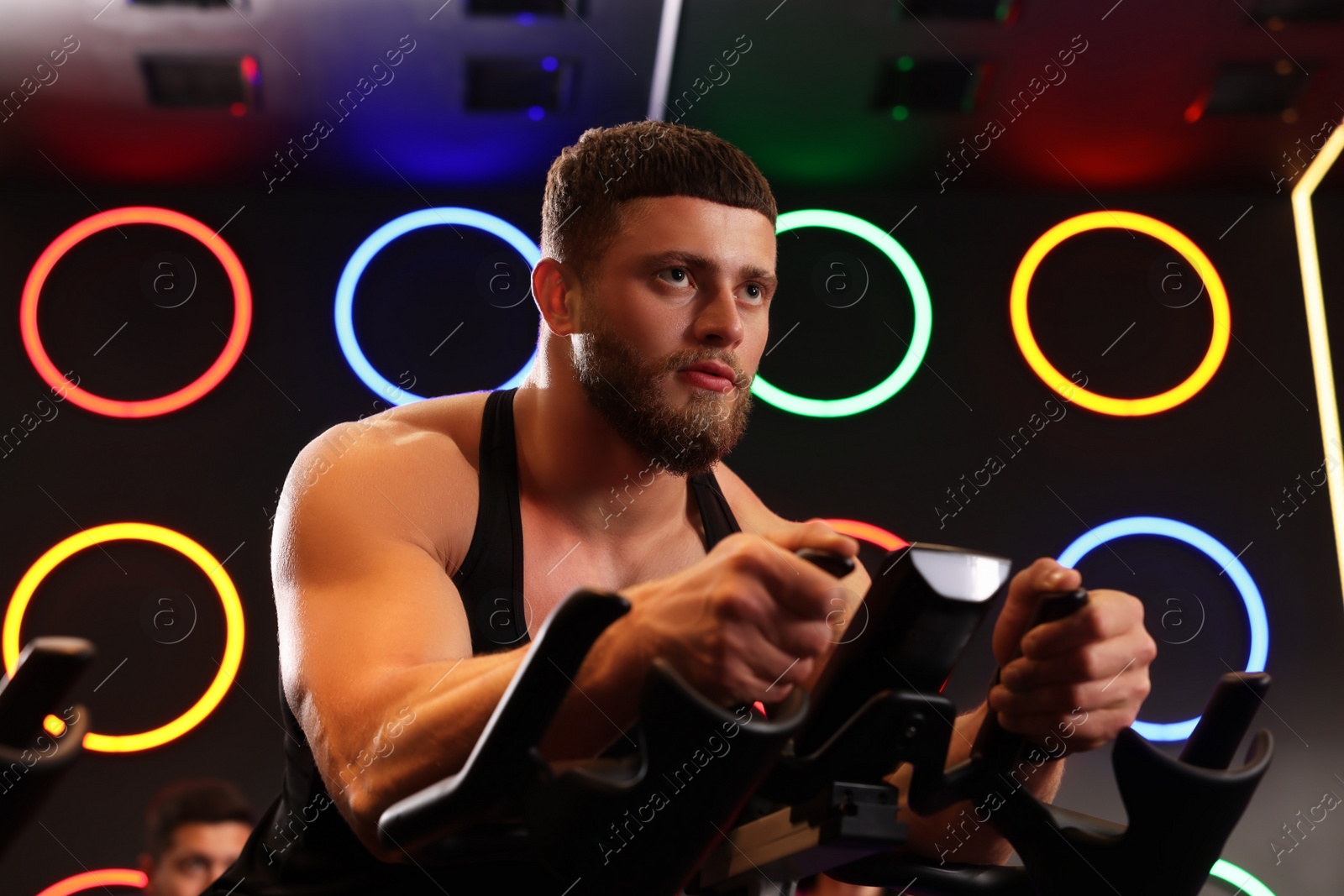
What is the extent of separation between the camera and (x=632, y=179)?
156 cm

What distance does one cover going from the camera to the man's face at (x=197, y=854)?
2.69 m

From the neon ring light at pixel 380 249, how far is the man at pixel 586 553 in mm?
1708

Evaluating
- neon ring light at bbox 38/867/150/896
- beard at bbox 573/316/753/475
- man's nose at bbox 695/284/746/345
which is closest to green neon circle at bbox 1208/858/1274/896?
beard at bbox 573/316/753/475

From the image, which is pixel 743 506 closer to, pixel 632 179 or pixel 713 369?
pixel 713 369

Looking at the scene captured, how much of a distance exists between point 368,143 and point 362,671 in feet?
8.84

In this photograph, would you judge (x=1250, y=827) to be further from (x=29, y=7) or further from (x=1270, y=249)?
(x=29, y=7)

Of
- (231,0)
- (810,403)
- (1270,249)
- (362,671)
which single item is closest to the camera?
(362,671)

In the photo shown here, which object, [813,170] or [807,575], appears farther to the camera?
[813,170]

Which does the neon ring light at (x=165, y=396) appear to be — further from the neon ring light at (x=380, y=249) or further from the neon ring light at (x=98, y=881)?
the neon ring light at (x=98, y=881)

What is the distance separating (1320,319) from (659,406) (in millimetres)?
3138

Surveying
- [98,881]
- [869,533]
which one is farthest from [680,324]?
[98,881]

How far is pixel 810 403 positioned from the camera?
11.5 ft

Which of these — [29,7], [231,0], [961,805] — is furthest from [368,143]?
[961,805]

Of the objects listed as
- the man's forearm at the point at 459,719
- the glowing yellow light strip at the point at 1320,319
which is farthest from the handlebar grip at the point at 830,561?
the glowing yellow light strip at the point at 1320,319
